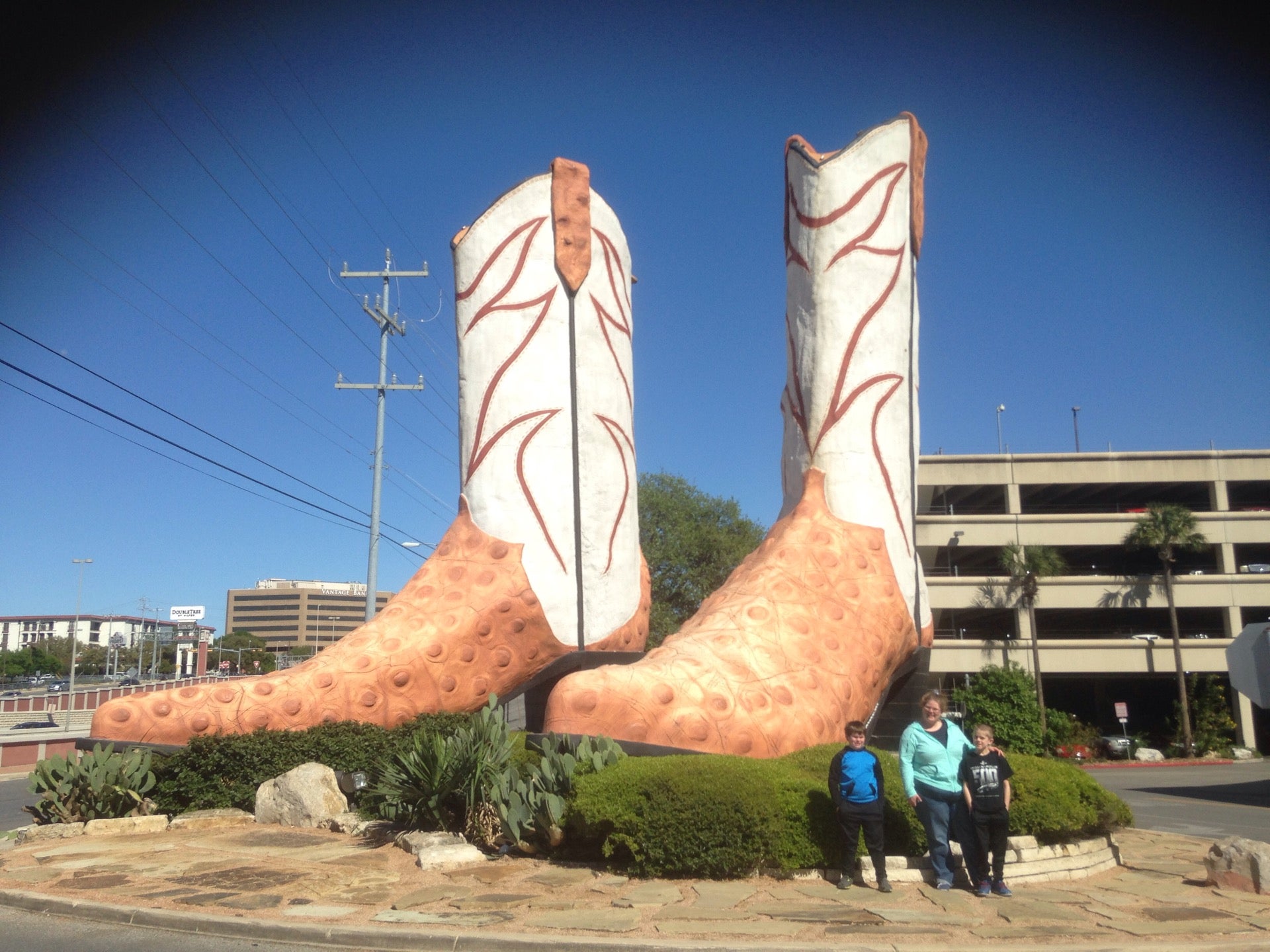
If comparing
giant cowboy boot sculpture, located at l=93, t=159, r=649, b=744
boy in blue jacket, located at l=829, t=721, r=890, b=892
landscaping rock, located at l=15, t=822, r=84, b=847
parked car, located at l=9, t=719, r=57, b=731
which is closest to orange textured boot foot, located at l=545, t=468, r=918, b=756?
boy in blue jacket, located at l=829, t=721, r=890, b=892

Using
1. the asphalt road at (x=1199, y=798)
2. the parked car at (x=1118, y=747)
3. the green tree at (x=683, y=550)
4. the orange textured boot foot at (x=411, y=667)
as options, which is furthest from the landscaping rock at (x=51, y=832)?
the parked car at (x=1118, y=747)

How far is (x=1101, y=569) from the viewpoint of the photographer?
36781 millimetres

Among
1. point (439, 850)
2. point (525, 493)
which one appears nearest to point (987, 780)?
point (439, 850)

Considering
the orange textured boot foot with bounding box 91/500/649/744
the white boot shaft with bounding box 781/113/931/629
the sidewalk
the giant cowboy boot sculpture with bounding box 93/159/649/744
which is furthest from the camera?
the white boot shaft with bounding box 781/113/931/629

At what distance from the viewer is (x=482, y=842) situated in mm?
6426

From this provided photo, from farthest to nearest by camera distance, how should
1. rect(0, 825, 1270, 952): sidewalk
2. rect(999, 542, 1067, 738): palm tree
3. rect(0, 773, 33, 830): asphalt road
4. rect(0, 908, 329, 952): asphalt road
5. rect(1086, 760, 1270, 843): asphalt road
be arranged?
rect(999, 542, 1067, 738): palm tree < rect(0, 773, 33, 830): asphalt road < rect(1086, 760, 1270, 843): asphalt road < rect(0, 908, 329, 952): asphalt road < rect(0, 825, 1270, 952): sidewalk

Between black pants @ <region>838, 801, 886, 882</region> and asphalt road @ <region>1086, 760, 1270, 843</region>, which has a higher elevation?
black pants @ <region>838, 801, 886, 882</region>

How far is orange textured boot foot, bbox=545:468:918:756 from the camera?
667 cm

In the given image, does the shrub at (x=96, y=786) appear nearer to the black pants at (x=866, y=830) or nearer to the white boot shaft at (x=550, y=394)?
the white boot shaft at (x=550, y=394)

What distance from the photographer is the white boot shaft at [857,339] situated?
938cm

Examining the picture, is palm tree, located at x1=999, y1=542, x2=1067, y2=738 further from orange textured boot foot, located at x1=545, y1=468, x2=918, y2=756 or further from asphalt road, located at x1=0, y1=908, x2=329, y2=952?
asphalt road, located at x1=0, y1=908, x2=329, y2=952

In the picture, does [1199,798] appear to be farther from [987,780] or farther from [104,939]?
[104,939]

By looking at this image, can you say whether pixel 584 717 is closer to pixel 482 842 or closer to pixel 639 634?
pixel 482 842

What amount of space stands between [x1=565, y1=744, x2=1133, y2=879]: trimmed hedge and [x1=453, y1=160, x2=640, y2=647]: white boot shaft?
4.04 meters
